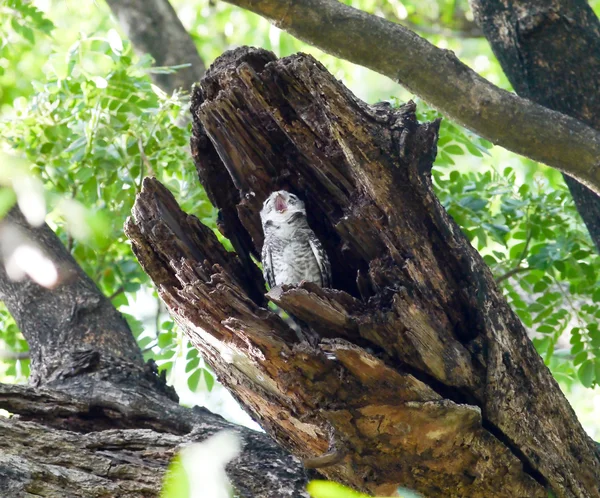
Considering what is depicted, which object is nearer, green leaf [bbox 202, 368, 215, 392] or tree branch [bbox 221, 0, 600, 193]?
tree branch [bbox 221, 0, 600, 193]

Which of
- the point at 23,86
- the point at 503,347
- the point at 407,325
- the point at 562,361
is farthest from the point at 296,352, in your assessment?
the point at 23,86

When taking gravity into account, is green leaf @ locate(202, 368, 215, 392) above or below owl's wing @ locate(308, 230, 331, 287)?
below

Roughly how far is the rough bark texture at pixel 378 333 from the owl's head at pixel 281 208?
0.44 metres

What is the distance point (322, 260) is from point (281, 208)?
0.35 meters

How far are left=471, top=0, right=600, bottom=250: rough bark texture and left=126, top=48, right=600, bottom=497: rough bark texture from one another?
157 centimetres

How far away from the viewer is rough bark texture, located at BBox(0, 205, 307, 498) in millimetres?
2982

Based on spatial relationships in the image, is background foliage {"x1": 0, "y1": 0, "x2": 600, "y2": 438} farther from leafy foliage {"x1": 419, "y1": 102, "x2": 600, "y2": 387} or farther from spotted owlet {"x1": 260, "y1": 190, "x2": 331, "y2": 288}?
spotted owlet {"x1": 260, "y1": 190, "x2": 331, "y2": 288}

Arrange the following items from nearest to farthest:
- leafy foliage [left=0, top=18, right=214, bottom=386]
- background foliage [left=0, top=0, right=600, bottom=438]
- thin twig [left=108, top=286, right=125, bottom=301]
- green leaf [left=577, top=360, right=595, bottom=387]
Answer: green leaf [left=577, top=360, right=595, bottom=387], background foliage [left=0, top=0, right=600, bottom=438], leafy foliage [left=0, top=18, right=214, bottom=386], thin twig [left=108, top=286, right=125, bottom=301]

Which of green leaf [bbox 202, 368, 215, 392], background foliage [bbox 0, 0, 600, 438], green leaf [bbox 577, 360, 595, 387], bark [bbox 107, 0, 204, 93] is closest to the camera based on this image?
green leaf [bbox 577, 360, 595, 387]

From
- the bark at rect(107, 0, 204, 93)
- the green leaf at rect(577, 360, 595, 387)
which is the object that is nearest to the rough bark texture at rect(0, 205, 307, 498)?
the green leaf at rect(577, 360, 595, 387)

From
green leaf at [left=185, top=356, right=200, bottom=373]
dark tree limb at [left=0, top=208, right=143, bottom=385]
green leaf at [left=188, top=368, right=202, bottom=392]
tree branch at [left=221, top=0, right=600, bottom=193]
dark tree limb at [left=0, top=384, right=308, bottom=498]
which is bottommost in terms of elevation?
dark tree limb at [left=0, top=384, right=308, bottom=498]

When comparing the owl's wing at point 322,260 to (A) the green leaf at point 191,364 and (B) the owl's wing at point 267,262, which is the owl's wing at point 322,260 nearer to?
(B) the owl's wing at point 267,262

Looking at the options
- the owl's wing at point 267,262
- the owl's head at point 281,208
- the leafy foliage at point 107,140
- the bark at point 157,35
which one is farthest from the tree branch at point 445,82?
the bark at point 157,35

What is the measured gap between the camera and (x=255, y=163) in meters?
3.73
